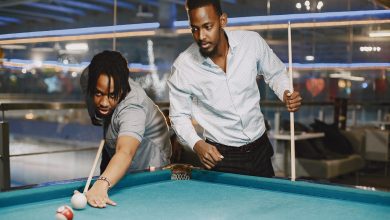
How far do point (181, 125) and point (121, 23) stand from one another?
634cm

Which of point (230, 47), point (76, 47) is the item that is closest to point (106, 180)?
point (230, 47)

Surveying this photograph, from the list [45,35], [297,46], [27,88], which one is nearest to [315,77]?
[297,46]

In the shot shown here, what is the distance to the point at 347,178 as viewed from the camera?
673 cm

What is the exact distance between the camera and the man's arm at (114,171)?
5.72 feet

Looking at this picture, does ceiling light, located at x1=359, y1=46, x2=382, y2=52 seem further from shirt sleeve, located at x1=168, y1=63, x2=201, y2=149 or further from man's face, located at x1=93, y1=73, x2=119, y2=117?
man's face, located at x1=93, y1=73, x2=119, y2=117

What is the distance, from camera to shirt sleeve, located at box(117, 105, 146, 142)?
2.14 metres

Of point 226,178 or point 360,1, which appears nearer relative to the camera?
point 226,178

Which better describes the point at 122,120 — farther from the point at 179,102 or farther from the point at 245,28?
the point at 245,28

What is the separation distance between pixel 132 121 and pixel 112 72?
26 cm

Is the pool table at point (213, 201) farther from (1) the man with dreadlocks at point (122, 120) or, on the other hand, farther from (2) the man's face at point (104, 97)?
(2) the man's face at point (104, 97)

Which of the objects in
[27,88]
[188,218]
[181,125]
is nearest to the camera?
[188,218]

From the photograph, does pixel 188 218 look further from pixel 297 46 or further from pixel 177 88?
pixel 297 46

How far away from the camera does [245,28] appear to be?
7465mm

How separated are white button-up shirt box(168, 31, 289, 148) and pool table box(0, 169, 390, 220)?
0.48 m
